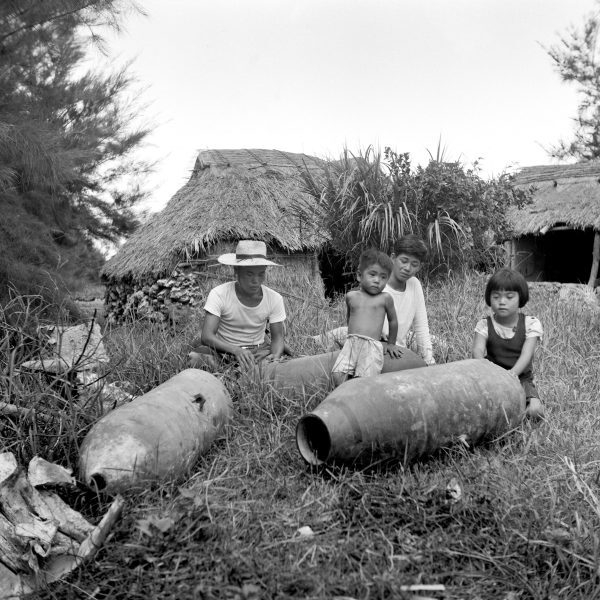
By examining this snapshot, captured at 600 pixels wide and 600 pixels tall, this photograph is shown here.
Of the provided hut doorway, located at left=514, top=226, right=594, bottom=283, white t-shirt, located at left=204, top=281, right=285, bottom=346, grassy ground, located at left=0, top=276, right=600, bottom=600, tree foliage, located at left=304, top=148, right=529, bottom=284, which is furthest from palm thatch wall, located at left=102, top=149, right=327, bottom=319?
hut doorway, located at left=514, top=226, right=594, bottom=283

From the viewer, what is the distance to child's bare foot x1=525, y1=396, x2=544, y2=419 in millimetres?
4375

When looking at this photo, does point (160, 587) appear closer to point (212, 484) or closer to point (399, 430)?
point (212, 484)

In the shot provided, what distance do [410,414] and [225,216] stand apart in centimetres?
759

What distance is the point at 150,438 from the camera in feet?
11.6

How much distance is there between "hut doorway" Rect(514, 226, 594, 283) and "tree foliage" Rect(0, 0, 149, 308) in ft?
29.7

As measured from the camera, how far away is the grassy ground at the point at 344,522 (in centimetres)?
275

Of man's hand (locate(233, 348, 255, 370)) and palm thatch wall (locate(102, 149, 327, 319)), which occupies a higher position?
palm thatch wall (locate(102, 149, 327, 319))

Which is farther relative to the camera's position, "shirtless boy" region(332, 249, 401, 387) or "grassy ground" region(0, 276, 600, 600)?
"shirtless boy" region(332, 249, 401, 387)

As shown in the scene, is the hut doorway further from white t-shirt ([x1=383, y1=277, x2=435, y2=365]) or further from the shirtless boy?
the shirtless boy

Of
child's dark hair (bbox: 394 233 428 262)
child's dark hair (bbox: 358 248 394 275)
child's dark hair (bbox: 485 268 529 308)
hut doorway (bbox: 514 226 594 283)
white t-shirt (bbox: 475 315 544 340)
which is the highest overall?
hut doorway (bbox: 514 226 594 283)

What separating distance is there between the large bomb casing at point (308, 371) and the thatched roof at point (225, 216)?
16.5 ft

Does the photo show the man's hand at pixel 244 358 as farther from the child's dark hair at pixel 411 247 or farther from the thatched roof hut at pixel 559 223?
the thatched roof hut at pixel 559 223

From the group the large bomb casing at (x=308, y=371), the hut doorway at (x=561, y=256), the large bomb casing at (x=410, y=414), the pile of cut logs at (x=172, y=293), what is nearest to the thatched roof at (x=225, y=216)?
the pile of cut logs at (x=172, y=293)

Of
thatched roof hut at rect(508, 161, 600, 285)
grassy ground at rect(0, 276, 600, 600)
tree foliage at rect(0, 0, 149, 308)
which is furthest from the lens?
thatched roof hut at rect(508, 161, 600, 285)
